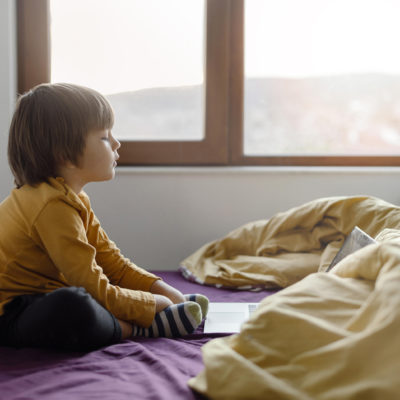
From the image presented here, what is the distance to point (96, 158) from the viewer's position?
121 centimetres

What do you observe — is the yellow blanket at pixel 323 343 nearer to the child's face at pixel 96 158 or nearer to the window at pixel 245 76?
the child's face at pixel 96 158

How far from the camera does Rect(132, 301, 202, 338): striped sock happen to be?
1.08m

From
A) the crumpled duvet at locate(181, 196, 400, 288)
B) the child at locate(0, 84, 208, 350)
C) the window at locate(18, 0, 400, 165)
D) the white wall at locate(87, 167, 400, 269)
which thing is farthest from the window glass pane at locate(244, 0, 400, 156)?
the child at locate(0, 84, 208, 350)

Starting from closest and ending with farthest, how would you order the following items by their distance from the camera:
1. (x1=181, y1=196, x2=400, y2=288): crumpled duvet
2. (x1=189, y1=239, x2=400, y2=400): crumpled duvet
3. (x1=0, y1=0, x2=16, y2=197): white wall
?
(x1=189, y1=239, x2=400, y2=400): crumpled duvet, (x1=181, y1=196, x2=400, y2=288): crumpled duvet, (x1=0, y1=0, x2=16, y2=197): white wall

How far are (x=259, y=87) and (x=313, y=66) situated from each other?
9.2 inches

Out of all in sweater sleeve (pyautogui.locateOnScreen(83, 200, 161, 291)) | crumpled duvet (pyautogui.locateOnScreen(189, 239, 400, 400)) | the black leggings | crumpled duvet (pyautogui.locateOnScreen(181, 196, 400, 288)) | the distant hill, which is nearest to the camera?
crumpled duvet (pyautogui.locateOnScreen(189, 239, 400, 400))

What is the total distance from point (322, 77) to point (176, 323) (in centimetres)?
138

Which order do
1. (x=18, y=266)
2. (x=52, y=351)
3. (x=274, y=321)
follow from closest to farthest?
1. (x=274, y=321)
2. (x=52, y=351)
3. (x=18, y=266)

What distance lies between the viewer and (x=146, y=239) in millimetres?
2045

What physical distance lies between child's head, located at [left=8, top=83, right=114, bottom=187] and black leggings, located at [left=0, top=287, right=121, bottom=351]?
308 mm

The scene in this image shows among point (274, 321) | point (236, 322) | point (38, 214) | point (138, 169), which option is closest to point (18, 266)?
point (38, 214)

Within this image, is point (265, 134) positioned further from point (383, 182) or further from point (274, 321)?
point (274, 321)

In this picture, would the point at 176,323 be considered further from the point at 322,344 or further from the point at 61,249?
the point at 322,344

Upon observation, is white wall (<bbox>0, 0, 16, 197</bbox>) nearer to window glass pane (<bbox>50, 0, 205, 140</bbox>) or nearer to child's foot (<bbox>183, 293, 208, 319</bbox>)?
window glass pane (<bbox>50, 0, 205, 140</bbox>)
